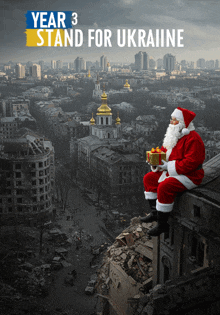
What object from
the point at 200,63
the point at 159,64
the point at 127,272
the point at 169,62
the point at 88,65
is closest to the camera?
the point at 127,272

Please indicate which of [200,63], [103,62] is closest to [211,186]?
[103,62]

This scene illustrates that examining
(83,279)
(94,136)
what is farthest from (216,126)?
(83,279)

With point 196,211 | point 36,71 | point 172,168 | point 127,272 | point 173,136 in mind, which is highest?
point 36,71

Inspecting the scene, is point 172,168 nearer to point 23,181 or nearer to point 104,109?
point 23,181

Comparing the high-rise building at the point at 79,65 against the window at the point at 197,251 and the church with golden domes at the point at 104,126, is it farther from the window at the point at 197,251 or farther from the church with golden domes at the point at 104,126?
the window at the point at 197,251

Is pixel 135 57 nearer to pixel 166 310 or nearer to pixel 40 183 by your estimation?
pixel 40 183

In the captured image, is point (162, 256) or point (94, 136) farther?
point (94, 136)

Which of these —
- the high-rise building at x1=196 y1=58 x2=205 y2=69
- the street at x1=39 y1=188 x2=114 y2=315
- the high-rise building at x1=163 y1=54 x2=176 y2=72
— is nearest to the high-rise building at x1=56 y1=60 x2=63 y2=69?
the high-rise building at x1=163 y1=54 x2=176 y2=72
